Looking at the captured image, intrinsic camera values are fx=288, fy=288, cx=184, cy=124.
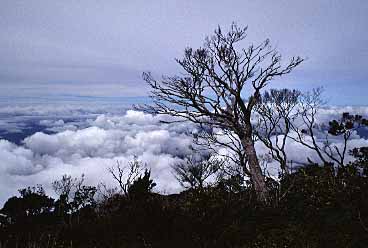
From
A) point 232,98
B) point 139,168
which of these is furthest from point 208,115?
point 139,168

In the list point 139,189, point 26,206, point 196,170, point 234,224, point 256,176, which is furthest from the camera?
point 196,170

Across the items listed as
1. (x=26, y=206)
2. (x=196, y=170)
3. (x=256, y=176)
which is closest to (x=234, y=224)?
(x=256, y=176)

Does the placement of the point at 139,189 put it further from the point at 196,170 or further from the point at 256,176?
the point at 196,170

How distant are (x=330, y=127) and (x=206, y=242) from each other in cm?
1543

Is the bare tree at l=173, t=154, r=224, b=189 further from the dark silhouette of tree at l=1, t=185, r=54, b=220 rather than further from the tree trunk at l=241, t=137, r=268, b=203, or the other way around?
the tree trunk at l=241, t=137, r=268, b=203

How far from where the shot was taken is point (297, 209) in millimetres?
8875

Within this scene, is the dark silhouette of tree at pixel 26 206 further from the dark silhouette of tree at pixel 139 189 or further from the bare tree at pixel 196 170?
the dark silhouette of tree at pixel 139 189

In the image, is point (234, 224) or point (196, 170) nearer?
point (234, 224)

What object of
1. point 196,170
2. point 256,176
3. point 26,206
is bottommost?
point 26,206

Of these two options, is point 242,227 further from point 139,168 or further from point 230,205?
point 139,168

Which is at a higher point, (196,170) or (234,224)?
(196,170)

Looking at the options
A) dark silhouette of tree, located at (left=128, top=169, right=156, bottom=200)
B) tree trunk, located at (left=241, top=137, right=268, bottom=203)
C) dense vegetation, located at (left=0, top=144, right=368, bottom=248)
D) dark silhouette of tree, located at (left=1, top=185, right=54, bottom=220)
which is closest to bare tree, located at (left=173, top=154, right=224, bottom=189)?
dark silhouette of tree, located at (left=128, top=169, right=156, bottom=200)

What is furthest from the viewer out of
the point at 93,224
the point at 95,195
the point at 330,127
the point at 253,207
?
the point at 95,195

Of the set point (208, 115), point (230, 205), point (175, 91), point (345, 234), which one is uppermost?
point (175, 91)
